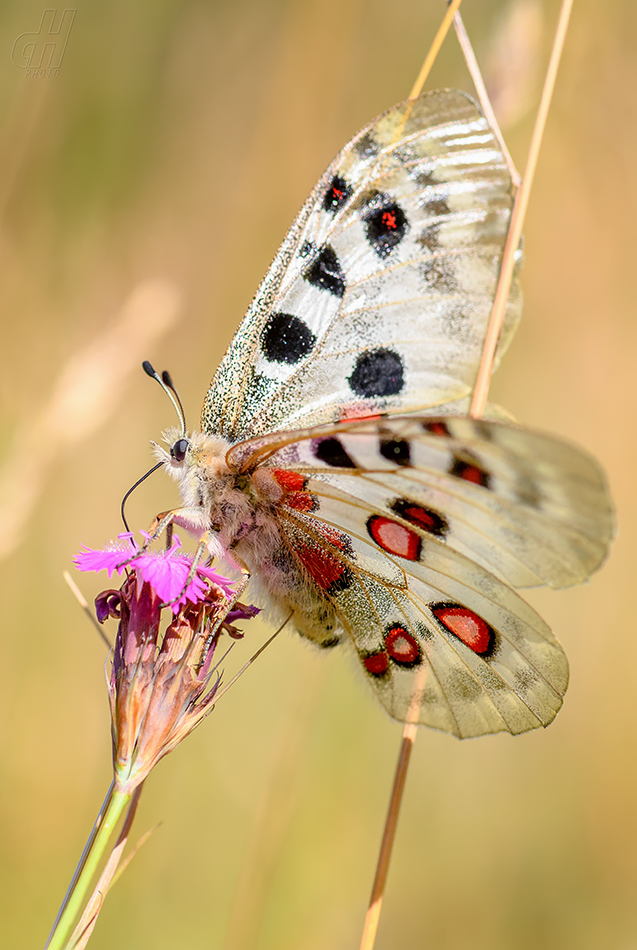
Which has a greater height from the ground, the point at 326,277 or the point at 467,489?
the point at 326,277

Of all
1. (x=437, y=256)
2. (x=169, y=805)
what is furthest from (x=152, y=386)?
(x=437, y=256)

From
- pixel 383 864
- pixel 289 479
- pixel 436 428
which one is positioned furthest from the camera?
pixel 289 479

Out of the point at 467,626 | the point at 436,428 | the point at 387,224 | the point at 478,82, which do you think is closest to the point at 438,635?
the point at 467,626

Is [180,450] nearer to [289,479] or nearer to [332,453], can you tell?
[289,479]

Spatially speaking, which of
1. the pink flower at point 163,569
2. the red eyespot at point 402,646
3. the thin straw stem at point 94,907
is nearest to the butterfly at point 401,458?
the red eyespot at point 402,646

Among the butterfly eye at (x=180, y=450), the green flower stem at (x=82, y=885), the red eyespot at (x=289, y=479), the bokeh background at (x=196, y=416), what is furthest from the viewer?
the bokeh background at (x=196, y=416)

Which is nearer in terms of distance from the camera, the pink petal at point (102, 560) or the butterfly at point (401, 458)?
the butterfly at point (401, 458)

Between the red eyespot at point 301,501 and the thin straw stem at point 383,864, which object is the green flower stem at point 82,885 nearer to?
the thin straw stem at point 383,864

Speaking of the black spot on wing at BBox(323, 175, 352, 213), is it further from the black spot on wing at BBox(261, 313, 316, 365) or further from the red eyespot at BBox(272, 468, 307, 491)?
the red eyespot at BBox(272, 468, 307, 491)

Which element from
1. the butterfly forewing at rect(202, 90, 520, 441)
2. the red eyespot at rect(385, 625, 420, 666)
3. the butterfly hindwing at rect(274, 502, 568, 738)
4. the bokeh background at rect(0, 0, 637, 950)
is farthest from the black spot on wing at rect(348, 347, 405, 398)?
the bokeh background at rect(0, 0, 637, 950)
